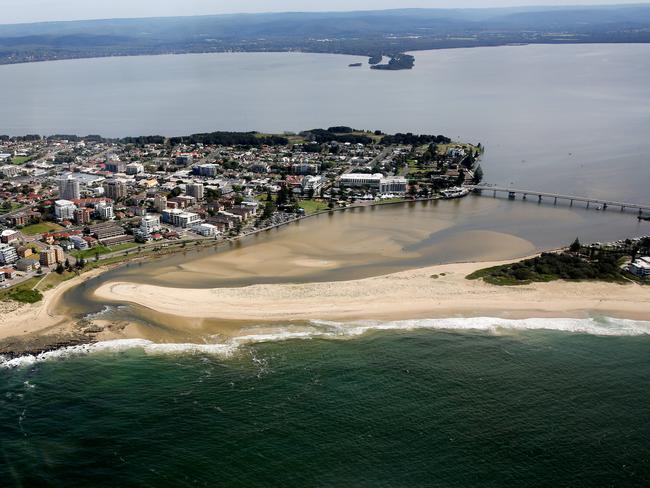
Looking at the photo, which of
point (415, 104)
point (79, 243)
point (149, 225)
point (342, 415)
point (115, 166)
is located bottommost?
point (342, 415)

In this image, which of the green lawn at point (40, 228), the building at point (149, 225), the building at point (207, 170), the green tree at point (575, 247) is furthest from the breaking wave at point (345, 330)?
the building at point (207, 170)

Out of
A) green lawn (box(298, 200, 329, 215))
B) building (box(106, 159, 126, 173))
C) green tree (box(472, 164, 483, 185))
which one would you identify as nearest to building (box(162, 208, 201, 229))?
green lawn (box(298, 200, 329, 215))

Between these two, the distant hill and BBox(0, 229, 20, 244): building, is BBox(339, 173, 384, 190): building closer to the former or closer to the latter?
BBox(0, 229, 20, 244): building

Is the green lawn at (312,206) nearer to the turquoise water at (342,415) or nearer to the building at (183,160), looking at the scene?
the building at (183,160)

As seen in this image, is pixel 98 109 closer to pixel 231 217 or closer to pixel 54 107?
pixel 54 107

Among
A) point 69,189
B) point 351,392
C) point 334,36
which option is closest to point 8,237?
point 69,189

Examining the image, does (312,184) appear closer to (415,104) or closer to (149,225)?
(149,225)

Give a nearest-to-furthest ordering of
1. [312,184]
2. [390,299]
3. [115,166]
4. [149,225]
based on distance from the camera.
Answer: [390,299]
[149,225]
[312,184]
[115,166]
